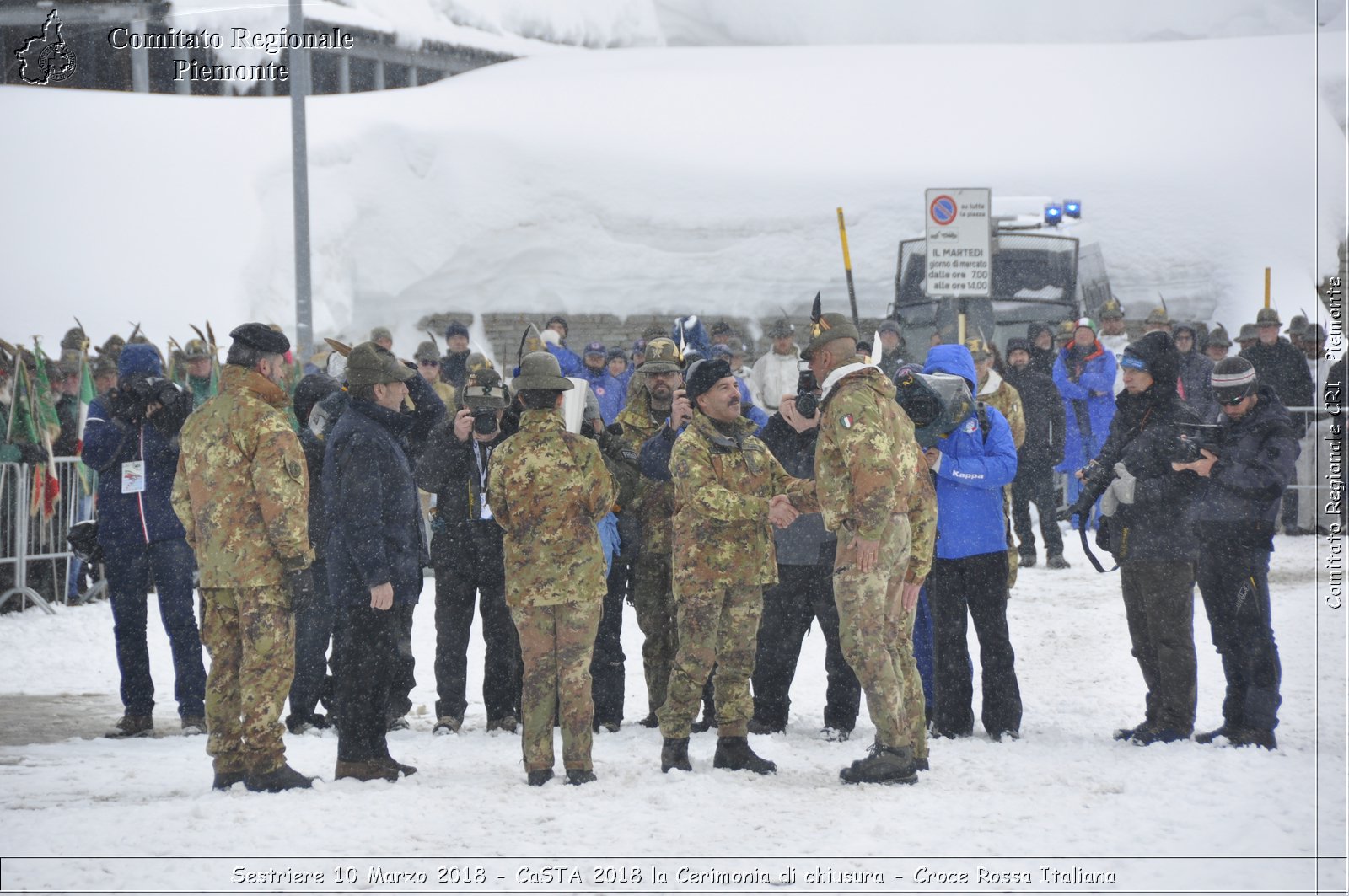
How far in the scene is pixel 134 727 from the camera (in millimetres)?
6648

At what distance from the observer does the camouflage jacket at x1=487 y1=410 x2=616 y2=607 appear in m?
5.35

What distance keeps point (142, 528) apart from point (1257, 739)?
211 inches

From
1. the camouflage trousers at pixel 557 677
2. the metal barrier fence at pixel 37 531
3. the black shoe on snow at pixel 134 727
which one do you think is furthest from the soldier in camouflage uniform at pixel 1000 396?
the metal barrier fence at pixel 37 531

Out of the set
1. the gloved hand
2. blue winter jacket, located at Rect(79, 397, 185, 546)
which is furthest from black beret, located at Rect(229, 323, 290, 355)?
blue winter jacket, located at Rect(79, 397, 185, 546)

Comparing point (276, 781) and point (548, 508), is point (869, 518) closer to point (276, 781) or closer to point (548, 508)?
point (548, 508)

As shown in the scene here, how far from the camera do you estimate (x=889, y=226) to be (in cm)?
2584

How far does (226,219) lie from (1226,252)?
734 inches

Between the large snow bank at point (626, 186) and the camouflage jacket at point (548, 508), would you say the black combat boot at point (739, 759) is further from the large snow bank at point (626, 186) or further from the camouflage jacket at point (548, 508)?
the large snow bank at point (626, 186)

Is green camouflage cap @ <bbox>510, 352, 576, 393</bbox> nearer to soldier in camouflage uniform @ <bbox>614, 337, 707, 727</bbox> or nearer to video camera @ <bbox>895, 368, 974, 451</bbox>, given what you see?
soldier in camouflage uniform @ <bbox>614, 337, 707, 727</bbox>

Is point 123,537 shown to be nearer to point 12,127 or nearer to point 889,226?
point 12,127

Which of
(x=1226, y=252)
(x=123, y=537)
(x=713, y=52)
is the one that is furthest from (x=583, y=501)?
(x=713, y=52)

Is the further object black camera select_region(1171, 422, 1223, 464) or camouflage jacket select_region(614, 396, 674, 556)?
camouflage jacket select_region(614, 396, 674, 556)

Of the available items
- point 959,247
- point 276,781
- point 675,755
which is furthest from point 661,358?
point 959,247

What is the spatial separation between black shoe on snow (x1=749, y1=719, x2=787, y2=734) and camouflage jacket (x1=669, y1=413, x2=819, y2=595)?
108 cm
